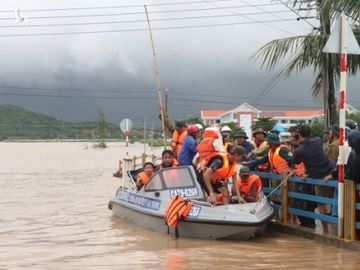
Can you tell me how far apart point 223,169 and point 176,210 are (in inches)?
43.5

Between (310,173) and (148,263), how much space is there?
10.6 feet

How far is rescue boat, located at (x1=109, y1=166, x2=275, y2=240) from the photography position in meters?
10.3

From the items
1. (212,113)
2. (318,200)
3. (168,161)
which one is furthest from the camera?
(212,113)

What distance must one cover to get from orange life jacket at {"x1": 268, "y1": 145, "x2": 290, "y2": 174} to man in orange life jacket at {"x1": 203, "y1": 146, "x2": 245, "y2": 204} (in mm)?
915

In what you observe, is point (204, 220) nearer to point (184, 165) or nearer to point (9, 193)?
point (184, 165)

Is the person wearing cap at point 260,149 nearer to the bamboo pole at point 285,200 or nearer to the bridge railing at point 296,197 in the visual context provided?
the bridge railing at point 296,197

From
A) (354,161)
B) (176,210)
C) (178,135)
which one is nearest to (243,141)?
(178,135)

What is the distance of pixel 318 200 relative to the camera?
10289 millimetres

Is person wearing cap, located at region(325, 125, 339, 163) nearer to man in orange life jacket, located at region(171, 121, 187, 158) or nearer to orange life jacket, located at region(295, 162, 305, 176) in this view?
orange life jacket, located at region(295, 162, 305, 176)

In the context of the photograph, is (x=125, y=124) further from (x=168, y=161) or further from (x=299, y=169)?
(x=299, y=169)

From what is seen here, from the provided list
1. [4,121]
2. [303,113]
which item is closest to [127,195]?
[303,113]

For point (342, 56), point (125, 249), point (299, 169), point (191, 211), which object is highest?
point (342, 56)

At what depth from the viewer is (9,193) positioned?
2453 centimetres

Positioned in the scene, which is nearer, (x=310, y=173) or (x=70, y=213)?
(x=310, y=173)
